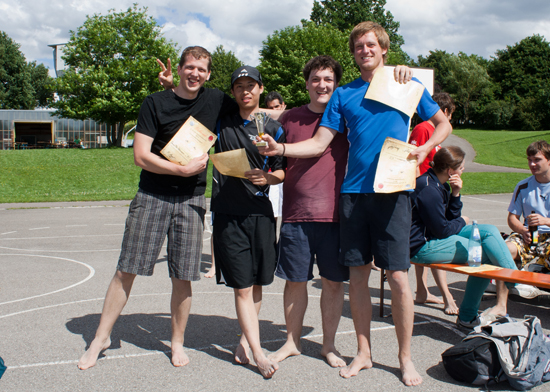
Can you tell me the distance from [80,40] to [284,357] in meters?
41.2

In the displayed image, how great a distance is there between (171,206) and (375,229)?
152 cm

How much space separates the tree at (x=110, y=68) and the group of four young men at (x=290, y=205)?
34.9 meters

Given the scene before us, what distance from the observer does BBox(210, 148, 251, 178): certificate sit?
3252 mm

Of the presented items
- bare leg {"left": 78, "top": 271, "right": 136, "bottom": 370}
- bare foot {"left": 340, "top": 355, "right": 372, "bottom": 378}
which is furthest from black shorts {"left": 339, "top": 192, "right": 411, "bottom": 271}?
bare leg {"left": 78, "top": 271, "right": 136, "bottom": 370}

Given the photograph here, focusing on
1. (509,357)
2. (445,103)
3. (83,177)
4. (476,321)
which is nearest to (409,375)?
(509,357)

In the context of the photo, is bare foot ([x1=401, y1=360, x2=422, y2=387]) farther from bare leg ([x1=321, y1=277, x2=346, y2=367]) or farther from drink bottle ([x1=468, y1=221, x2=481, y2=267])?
drink bottle ([x1=468, y1=221, x2=481, y2=267])

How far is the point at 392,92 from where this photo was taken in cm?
316

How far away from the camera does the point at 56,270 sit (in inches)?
253

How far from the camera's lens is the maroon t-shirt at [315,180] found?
11.2 feet

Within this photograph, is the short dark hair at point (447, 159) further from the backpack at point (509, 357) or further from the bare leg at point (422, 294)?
the backpack at point (509, 357)

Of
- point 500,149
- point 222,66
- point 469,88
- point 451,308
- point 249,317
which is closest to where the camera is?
point 249,317

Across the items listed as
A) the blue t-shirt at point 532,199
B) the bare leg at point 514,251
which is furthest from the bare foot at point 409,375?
the blue t-shirt at point 532,199

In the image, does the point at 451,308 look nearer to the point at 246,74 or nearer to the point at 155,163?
the point at 246,74

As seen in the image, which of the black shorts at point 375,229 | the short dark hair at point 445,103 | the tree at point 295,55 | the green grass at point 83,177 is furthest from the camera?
the tree at point 295,55
